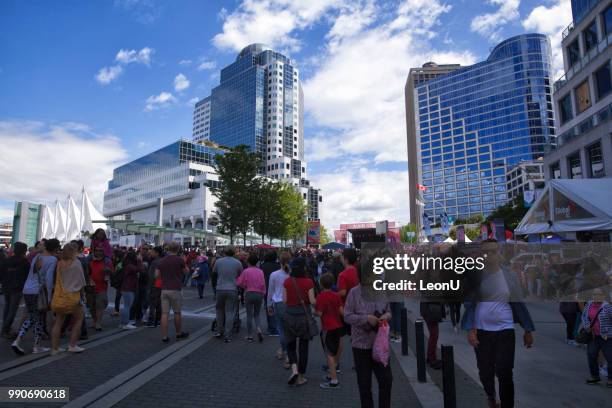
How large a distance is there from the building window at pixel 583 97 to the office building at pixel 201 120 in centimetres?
13805

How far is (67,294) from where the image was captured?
6.46 meters

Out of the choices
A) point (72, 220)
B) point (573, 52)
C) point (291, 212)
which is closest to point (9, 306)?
point (291, 212)

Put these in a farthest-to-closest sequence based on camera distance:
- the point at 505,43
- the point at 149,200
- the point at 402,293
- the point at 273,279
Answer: the point at 505,43, the point at 149,200, the point at 273,279, the point at 402,293

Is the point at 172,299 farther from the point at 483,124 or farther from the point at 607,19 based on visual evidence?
the point at 483,124

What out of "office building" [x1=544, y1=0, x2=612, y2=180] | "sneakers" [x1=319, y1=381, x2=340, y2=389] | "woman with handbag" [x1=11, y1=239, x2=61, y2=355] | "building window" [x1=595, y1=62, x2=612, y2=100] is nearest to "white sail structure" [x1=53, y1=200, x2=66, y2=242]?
"woman with handbag" [x1=11, y1=239, x2=61, y2=355]

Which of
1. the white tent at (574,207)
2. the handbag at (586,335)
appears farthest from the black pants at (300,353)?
the white tent at (574,207)

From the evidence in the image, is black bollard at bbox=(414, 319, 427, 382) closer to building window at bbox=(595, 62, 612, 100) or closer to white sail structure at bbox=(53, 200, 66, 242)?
building window at bbox=(595, 62, 612, 100)

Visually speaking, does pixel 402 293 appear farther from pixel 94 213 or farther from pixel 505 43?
pixel 505 43

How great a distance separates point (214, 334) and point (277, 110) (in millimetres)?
127760

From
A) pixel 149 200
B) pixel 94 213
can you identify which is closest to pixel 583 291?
pixel 94 213

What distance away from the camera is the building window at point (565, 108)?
3272 centimetres

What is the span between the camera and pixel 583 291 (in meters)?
6.23

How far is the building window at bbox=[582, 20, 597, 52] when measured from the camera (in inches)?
1160

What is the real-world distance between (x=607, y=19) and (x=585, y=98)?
561cm
